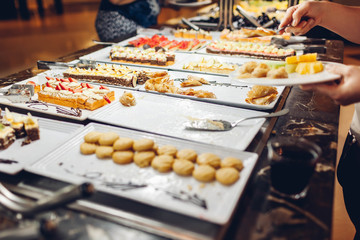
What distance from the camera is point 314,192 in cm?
124

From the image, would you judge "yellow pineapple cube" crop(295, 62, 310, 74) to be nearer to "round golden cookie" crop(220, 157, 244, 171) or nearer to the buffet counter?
the buffet counter

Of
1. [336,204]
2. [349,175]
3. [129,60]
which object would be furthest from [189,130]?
[336,204]

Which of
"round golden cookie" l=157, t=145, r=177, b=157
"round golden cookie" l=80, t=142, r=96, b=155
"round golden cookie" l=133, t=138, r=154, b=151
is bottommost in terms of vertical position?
"round golden cookie" l=80, t=142, r=96, b=155

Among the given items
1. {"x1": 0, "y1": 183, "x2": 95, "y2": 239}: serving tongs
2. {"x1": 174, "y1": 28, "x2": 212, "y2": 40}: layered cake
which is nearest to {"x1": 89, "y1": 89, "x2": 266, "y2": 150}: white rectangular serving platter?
{"x1": 0, "y1": 183, "x2": 95, "y2": 239}: serving tongs

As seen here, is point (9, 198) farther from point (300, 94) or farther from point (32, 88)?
point (300, 94)

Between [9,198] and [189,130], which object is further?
[189,130]

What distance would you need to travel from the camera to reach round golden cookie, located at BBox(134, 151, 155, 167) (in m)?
1.34

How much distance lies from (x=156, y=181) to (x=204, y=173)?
0.20m

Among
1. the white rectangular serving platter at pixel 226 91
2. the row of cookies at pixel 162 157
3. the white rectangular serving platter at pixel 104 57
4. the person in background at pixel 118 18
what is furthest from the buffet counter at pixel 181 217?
the person in background at pixel 118 18

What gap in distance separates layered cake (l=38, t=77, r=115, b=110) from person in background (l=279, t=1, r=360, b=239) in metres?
1.22

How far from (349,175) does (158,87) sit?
1.40 meters

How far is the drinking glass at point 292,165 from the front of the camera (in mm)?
1160

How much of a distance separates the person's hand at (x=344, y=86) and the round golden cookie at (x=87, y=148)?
1048 millimetres

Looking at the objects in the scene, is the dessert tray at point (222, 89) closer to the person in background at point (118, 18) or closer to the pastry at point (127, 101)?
the pastry at point (127, 101)
